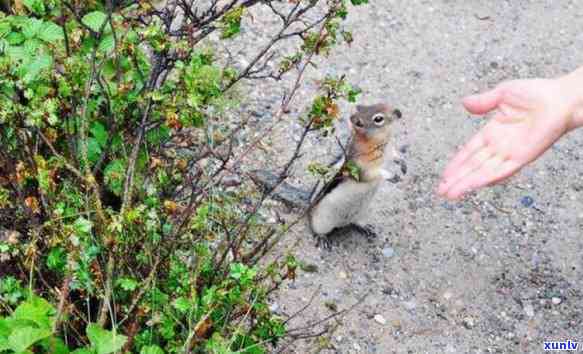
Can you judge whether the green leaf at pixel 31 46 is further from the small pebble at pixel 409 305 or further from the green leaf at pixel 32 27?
the small pebble at pixel 409 305

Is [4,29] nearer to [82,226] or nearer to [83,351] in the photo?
[82,226]

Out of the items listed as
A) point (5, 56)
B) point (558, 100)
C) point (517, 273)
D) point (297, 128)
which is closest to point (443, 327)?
point (517, 273)

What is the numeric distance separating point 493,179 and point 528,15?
9.55 ft

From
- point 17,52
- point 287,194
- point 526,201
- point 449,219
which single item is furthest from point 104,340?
point 526,201

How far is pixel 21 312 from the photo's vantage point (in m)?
2.80

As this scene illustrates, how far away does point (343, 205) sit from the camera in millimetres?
4336

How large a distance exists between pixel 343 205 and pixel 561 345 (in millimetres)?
1265

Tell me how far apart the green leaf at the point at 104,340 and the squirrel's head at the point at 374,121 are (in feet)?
6.32

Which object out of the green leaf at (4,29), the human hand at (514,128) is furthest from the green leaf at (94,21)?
the human hand at (514,128)

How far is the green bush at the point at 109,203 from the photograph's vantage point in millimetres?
2809

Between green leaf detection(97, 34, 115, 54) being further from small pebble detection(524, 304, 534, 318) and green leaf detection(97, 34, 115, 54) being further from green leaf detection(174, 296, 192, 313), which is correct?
small pebble detection(524, 304, 534, 318)

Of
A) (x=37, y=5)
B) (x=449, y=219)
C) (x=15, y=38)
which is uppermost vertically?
(x=37, y=5)

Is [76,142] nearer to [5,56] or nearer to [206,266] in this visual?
[5,56]

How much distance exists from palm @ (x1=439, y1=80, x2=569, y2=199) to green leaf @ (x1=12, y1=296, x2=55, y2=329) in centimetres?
174
